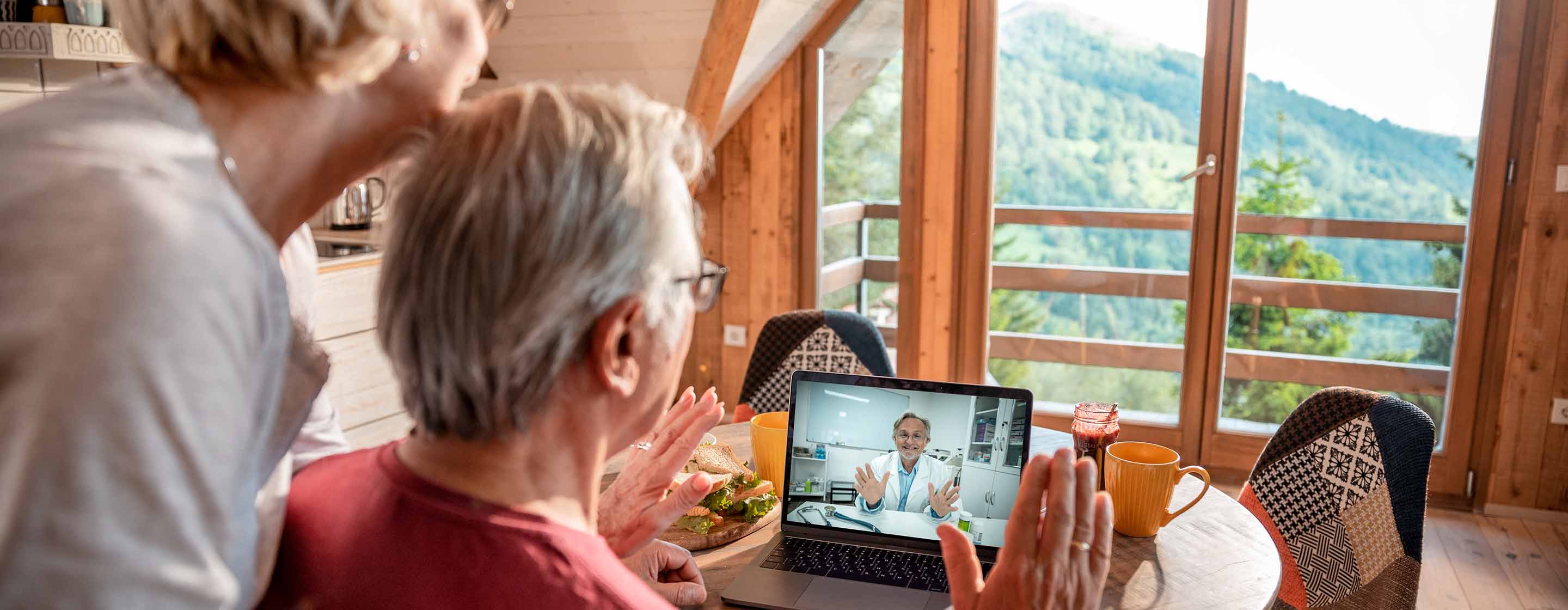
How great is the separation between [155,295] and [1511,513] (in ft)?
13.2

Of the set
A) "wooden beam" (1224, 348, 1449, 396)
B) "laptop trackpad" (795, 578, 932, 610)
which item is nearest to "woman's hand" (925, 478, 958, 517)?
"laptop trackpad" (795, 578, 932, 610)


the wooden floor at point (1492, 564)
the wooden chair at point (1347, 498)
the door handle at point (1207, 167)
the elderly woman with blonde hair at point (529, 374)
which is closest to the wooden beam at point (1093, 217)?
the door handle at point (1207, 167)

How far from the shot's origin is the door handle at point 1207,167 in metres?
3.62

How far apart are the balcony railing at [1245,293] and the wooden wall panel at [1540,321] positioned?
202 mm

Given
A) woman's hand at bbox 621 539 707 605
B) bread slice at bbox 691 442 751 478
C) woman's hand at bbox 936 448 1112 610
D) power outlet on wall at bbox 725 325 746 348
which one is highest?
woman's hand at bbox 936 448 1112 610

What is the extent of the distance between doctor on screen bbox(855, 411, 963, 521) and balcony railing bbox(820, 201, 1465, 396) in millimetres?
2660

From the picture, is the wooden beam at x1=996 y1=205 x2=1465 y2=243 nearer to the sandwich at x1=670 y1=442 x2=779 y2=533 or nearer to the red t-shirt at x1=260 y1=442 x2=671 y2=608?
A: the sandwich at x1=670 y1=442 x2=779 y2=533

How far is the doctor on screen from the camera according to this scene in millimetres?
1379

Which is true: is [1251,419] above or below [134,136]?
below

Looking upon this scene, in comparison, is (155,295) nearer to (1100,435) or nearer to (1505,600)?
(1100,435)

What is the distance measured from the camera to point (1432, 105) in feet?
11.2

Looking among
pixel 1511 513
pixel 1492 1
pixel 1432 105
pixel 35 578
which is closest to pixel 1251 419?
pixel 1511 513

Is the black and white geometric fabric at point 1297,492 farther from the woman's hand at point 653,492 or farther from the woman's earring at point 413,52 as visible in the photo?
the woman's earring at point 413,52

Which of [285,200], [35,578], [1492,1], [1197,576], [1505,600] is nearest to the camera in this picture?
[35,578]
